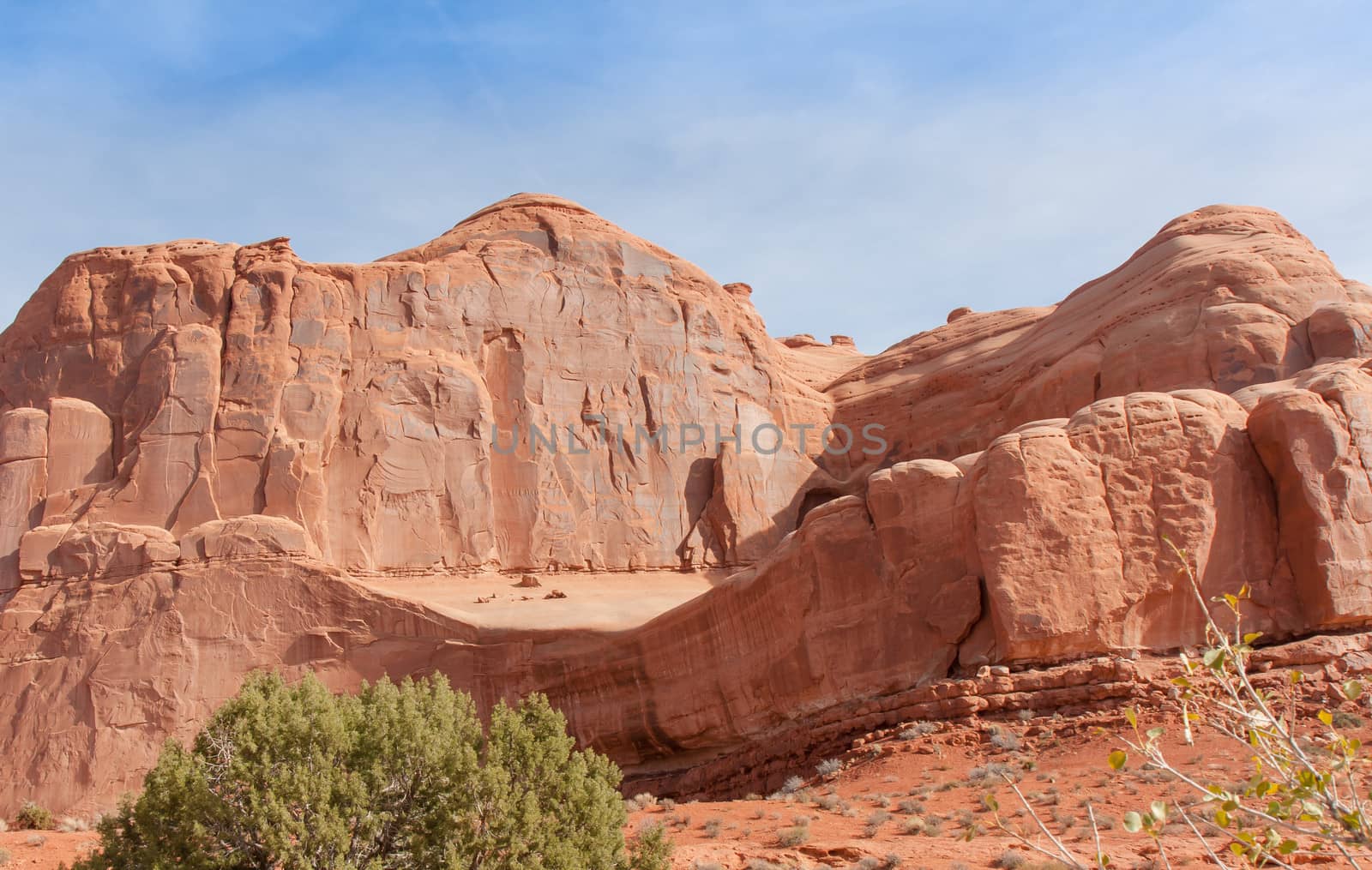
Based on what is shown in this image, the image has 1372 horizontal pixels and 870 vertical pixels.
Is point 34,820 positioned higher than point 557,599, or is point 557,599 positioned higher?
point 557,599

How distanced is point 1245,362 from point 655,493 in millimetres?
16607

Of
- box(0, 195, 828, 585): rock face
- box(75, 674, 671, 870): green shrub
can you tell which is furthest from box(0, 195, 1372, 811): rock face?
box(75, 674, 671, 870): green shrub

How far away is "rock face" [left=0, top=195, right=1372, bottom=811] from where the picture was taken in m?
22.9

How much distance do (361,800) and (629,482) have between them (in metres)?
24.7

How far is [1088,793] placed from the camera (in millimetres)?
18266

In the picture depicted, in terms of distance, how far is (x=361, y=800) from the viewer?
15758 mm

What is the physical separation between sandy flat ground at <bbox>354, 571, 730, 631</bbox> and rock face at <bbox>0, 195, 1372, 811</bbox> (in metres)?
0.26

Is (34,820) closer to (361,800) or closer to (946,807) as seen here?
(361,800)

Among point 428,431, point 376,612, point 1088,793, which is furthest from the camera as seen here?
point 428,431

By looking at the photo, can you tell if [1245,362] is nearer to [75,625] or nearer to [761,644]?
[761,644]

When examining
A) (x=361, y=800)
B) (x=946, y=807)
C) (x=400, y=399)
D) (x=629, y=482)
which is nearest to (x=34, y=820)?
(x=361, y=800)

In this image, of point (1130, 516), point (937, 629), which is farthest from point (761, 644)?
point (1130, 516)

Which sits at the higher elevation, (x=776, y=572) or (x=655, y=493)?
(x=655, y=493)

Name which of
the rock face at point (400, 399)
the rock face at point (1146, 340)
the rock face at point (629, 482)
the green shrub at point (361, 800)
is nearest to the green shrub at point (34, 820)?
the rock face at point (629, 482)
